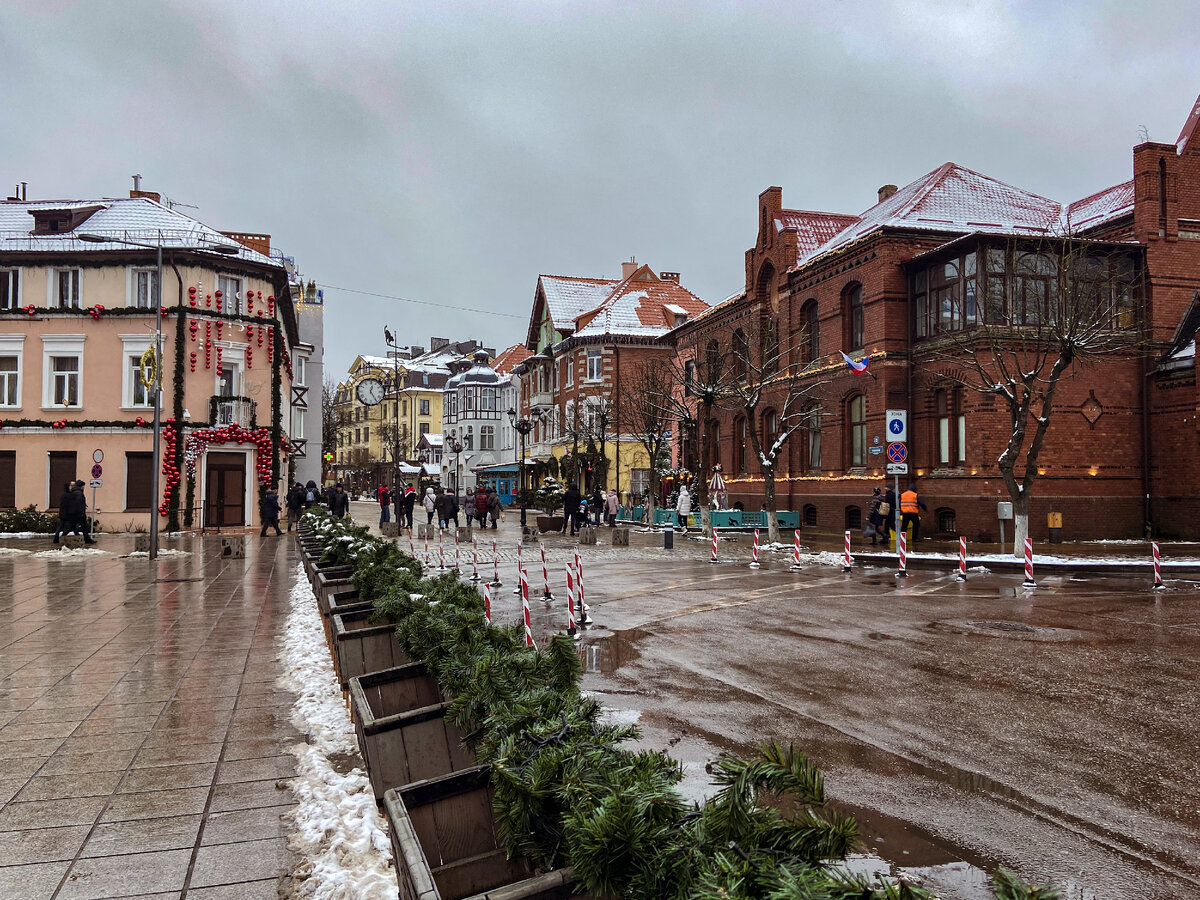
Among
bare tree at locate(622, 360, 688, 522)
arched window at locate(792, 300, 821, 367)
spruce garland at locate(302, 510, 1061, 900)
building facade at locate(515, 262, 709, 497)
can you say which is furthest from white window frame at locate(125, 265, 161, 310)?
spruce garland at locate(302, 510, 1061, 900)

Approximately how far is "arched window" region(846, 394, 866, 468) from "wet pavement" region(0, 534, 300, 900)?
76.8 feet

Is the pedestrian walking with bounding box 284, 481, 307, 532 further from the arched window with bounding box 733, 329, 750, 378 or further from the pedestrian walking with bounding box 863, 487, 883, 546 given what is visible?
the pedestrian walking with bounding box 863, 487, 883, 546

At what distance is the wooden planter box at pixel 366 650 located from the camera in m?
6.97

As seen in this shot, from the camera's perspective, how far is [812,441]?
35406 millimetres

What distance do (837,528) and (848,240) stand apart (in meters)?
10.8

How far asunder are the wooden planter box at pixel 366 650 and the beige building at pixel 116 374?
3189 cm

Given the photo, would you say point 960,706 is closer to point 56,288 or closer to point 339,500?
point 339,500

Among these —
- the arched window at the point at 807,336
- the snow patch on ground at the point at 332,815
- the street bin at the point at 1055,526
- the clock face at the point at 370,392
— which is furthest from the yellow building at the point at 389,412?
the snow patch on ground at the point at 332,815

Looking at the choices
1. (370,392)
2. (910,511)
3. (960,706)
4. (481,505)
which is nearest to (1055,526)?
(910,511)

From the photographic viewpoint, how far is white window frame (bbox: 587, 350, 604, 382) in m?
59.2

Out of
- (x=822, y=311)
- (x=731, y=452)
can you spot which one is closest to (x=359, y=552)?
(x=822, y=311)

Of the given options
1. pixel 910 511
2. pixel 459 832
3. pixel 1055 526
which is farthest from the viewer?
pixel 1055 526

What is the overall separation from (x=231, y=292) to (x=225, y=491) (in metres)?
8.44

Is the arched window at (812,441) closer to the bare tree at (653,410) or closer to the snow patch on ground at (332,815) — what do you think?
the bare tree at (653,410)
